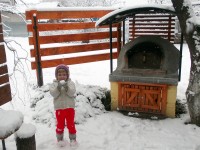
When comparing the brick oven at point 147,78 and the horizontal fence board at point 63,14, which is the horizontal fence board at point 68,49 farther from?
the brick oven at point 147,78

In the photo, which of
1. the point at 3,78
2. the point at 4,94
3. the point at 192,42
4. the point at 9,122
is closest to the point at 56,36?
the point at 3,78

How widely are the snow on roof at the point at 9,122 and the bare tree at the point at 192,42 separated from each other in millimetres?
3605

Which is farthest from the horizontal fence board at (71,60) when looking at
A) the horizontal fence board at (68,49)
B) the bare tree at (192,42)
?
the bare tree at (192,42)

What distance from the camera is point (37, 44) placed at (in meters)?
7.05

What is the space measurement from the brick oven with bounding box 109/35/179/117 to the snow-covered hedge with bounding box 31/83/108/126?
50cm

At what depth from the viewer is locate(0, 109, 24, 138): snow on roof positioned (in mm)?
3219

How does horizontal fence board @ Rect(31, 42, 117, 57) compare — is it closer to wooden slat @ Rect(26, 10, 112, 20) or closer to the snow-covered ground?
wooden slat @ Rect(26, 10, 112, 20)

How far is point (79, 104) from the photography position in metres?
5.87

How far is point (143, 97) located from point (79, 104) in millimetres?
Result: 1621

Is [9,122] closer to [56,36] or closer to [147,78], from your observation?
[147,78]

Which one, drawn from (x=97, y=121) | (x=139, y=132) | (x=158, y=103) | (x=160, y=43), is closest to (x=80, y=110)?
(x=97, y=121)

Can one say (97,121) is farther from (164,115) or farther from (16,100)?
(16,100)

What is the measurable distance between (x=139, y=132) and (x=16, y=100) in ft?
12.2

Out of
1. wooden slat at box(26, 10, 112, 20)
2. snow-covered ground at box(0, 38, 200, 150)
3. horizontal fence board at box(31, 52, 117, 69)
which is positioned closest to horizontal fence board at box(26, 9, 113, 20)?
wooden slat at box(26, 10, 112, 20)
